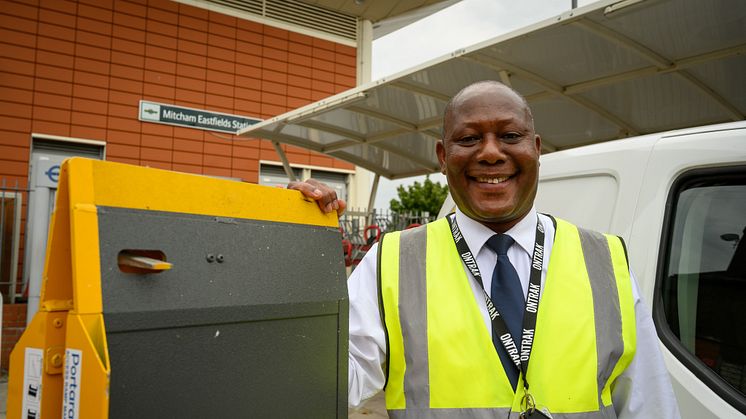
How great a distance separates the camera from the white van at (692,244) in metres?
1.84

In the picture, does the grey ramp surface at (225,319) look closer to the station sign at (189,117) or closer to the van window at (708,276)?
the van window at (708,276)

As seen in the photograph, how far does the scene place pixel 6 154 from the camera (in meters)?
8.84

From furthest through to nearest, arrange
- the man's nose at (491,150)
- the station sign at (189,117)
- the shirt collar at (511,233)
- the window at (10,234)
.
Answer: the station sign at (189,117)
the window at (10,234)
the shirt collar at (511,233)
the man's nose at (491,150)

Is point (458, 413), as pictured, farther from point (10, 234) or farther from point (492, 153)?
point (10, 234)

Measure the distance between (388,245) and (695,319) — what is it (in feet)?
3.66

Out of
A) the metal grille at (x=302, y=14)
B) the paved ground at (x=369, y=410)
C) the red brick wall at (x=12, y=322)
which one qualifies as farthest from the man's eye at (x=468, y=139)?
the metal grille at (x=302, y=14)

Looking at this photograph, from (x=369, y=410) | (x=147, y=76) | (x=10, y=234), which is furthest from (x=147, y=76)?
(x=369, y=410)

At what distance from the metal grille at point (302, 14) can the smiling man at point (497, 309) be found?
10.3m

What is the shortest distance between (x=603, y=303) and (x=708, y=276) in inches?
26.1

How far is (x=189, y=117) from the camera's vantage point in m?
10.3

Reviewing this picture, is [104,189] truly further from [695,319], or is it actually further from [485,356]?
[695,319]

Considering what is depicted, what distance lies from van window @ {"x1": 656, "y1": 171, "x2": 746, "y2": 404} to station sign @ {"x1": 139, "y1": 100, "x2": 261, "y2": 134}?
946 cm

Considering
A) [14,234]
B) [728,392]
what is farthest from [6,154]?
[728,392]

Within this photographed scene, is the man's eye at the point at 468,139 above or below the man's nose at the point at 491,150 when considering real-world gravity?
above
